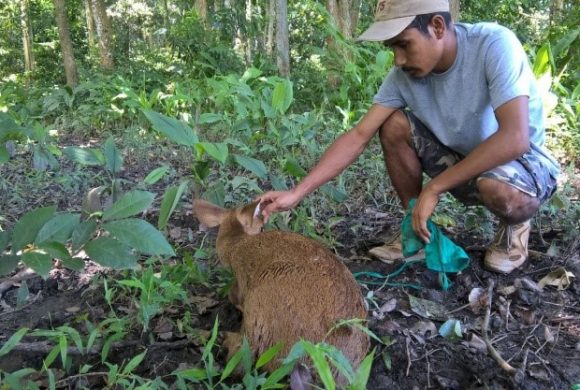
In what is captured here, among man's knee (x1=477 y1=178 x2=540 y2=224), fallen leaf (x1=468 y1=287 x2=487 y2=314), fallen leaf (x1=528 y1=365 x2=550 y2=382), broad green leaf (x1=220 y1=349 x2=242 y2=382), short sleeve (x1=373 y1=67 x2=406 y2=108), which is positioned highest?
short sleeve (x1=373 y1=67 x2=406 y2=108)

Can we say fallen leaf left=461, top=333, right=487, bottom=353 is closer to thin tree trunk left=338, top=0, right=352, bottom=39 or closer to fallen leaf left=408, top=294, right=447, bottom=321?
fallen leaf left=408, top=294, right=447, bottom=321

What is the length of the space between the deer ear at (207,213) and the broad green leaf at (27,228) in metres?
1.20

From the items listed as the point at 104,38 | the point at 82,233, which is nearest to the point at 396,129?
the point at 82,233

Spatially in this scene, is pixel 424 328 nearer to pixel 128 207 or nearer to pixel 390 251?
pixel 390 251

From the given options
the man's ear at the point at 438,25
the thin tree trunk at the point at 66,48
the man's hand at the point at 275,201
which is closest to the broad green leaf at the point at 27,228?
the man's hand at the point at 275,201

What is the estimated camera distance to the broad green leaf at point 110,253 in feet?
5.24

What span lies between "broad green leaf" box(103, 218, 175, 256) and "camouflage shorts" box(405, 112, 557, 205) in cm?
185

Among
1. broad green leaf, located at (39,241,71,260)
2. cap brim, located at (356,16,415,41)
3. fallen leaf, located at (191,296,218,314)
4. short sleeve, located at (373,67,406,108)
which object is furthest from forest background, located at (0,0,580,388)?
cap brim, located at (356,16,415,41)

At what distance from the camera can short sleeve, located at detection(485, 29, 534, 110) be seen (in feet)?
8.64

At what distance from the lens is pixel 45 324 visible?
2512mm

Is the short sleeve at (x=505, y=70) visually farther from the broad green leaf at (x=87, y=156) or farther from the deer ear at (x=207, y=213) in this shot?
the broad green leaf at (x=87, y=156)

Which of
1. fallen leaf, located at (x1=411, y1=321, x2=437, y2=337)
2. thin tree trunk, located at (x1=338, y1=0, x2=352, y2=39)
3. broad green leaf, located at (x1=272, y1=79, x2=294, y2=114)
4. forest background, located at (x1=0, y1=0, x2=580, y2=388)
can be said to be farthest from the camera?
thin tree trunk, located at (x1=338, y1=0, x2=352, y2=39)

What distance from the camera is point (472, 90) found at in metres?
2.93

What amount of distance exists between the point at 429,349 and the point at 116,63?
1043cm
